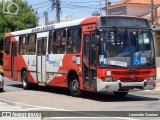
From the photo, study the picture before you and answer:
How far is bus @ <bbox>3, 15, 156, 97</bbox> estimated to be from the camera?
49.9ft

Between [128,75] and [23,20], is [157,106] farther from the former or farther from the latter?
[23,20]

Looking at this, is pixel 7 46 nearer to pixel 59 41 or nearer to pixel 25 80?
pixel 25 80

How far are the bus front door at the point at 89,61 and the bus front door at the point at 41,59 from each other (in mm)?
3989

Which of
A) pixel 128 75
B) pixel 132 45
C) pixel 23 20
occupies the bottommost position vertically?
pixel 128 75

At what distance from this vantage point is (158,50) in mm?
39562

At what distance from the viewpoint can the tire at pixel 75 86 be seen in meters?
16.9

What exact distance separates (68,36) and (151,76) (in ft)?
13.3

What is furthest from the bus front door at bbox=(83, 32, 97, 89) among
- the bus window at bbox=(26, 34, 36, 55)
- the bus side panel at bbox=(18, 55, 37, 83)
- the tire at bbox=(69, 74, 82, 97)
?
the bus window at bbox=(26, 34, 36, 55)

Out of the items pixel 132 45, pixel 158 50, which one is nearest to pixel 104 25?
pixel 132 45

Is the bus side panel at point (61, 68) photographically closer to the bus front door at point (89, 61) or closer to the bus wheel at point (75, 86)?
the bus wheel at point (75, 86)

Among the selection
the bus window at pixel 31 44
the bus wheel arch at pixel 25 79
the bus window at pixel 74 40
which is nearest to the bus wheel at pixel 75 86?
the bus window at pixel 74 40

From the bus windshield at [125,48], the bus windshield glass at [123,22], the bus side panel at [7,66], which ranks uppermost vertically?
the bus windshield glass at [123,22]

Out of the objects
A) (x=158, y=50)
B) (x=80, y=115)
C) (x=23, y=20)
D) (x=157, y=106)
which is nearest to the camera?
(x=80, y=115)

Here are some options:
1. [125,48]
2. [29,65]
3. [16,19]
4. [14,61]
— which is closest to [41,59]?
[29,65]
